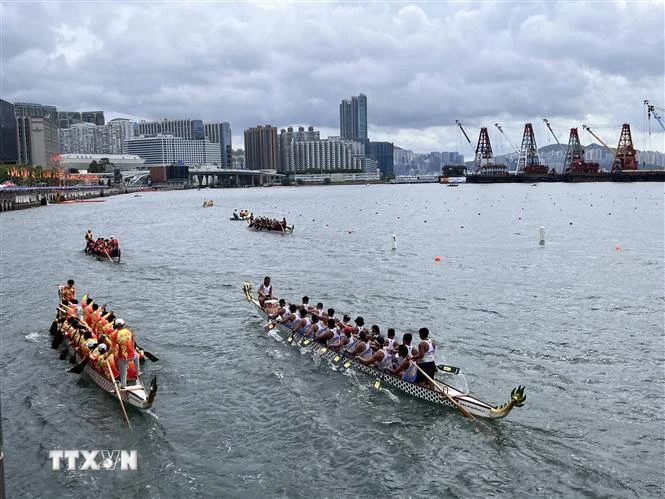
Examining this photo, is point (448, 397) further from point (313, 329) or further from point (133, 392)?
point (133, 392)

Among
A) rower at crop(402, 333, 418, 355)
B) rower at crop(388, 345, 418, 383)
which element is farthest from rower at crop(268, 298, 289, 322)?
rower at crop(402, 333, 418, 355)

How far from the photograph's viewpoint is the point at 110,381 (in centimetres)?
1806

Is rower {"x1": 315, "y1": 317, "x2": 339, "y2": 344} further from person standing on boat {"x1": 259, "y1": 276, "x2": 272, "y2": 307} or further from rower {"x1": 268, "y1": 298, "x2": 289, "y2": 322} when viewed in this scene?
person standing on boat {"x1": 259, "y1": 276, "x2": 272, "y2": 307}

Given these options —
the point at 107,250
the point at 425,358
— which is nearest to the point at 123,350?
the point at 425,358

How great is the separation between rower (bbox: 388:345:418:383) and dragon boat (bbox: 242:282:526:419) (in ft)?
0.43

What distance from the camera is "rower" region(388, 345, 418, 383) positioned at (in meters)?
17.6

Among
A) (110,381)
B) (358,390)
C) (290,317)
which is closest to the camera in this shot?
(110,381)

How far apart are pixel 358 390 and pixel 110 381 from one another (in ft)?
24.7

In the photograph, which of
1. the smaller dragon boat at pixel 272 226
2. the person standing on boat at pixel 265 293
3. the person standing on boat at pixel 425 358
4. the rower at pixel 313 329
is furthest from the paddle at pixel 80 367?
the smaller dragon boat at pixel 272 226

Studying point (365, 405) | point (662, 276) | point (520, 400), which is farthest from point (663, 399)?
point (662, 276)

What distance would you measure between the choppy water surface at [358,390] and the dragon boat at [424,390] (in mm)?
385

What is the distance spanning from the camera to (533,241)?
177ft

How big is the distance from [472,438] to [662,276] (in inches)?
1044

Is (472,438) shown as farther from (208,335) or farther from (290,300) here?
(290,300)
